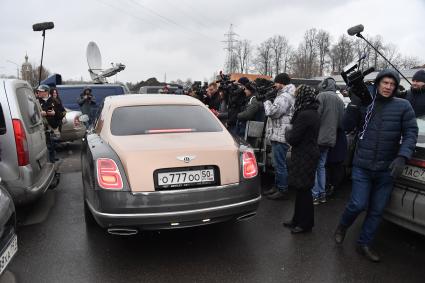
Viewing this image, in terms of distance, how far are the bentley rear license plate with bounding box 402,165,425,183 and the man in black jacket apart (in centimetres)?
137

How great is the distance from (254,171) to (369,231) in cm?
125

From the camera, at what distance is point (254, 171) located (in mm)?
3754

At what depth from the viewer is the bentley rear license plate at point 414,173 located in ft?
11.4

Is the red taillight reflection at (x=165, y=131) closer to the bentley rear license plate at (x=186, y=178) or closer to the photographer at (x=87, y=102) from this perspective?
the bentley rear license plate at (x=186, y=178)

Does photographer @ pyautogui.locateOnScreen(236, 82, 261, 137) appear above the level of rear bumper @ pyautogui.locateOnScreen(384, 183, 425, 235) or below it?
above

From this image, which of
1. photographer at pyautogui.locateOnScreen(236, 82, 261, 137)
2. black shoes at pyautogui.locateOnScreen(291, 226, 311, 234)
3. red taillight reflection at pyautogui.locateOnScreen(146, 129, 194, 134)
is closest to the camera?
red taillight reflection at pyautogui.locateOnScreen(146, 129, 194, 134)

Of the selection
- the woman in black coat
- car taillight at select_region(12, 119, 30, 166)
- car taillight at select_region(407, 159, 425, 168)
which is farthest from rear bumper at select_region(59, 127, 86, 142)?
car taillight at select_region(407, 159, 425, 168)

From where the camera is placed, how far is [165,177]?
10.9 ft

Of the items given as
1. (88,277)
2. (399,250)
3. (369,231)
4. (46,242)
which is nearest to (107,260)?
(88,277)

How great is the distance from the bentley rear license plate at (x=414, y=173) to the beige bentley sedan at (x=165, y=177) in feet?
4.62

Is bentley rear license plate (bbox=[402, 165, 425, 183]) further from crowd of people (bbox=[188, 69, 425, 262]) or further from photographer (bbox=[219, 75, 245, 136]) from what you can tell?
photographer (bbox=[219, 75, 245, 136])

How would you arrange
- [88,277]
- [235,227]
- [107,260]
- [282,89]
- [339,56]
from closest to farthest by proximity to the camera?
[88,277] < [107,260] < [235,227] < [282,89] < [339,56]

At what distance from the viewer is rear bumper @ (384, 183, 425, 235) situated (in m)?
3.41

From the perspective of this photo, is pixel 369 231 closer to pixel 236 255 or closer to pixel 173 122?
pixel 236 255
